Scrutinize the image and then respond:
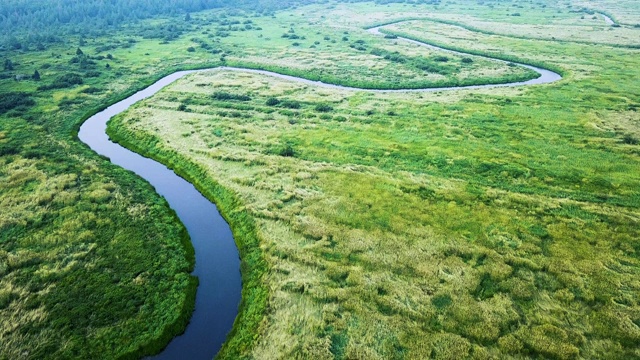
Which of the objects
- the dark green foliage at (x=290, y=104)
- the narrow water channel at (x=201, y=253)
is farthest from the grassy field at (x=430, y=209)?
the narrow water channel at (x=201, y=253)

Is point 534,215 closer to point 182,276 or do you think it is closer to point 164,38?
point 182,276

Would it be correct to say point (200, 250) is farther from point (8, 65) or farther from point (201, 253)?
point (8, 65)

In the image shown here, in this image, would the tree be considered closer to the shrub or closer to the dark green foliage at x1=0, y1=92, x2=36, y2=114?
the dark green foliage at x1=0, y1=92, x2=36, y2=114

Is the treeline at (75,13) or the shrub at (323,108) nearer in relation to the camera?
the shrub at (323,108)

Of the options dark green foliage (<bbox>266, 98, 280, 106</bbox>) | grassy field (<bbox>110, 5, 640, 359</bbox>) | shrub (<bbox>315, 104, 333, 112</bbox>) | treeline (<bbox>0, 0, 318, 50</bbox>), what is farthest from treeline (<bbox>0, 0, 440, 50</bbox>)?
shrub (<bbox>315, 104, 333, 112</bbox>)

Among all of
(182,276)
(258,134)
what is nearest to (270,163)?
(258,134)

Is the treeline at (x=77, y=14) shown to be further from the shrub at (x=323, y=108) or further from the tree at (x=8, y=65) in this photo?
the shrub at (x=323, y=108)
